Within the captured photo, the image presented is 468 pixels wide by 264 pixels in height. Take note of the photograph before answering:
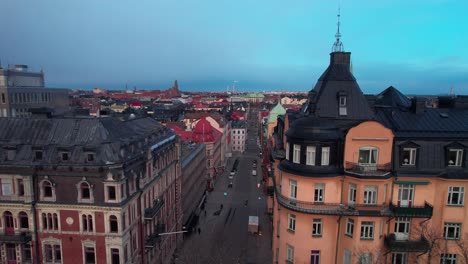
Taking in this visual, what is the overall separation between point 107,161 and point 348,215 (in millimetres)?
24065

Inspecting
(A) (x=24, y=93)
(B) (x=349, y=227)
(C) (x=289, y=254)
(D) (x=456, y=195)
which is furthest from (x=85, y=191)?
(A) (x=24, y=93)

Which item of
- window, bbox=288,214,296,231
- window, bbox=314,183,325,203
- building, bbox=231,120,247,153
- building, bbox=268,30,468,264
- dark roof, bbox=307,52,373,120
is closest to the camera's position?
building, bbox=268,30,468,264

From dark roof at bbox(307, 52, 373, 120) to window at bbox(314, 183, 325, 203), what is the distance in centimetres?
743

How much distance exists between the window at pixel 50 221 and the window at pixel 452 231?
3950 cm

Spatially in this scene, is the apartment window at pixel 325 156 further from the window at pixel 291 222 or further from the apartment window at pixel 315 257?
the apartment window at pixel 315 257

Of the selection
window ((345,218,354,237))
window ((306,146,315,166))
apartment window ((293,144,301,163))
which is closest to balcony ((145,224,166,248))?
apartment window ((293,144,301,163))

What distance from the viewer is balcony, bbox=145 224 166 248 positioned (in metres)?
40.9

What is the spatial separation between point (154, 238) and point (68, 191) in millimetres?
13297

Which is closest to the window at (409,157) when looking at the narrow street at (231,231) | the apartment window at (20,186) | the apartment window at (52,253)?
the narrow street at (231,231)

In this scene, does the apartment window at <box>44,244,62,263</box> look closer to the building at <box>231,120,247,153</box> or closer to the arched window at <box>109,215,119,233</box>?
the arched window at <box>109,215,119,233</box>

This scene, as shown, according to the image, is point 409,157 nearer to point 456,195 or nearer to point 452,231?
point 456,195

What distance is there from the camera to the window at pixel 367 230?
32031mm

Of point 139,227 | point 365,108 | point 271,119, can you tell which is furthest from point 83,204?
point 271,119

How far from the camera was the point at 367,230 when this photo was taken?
32.1m
